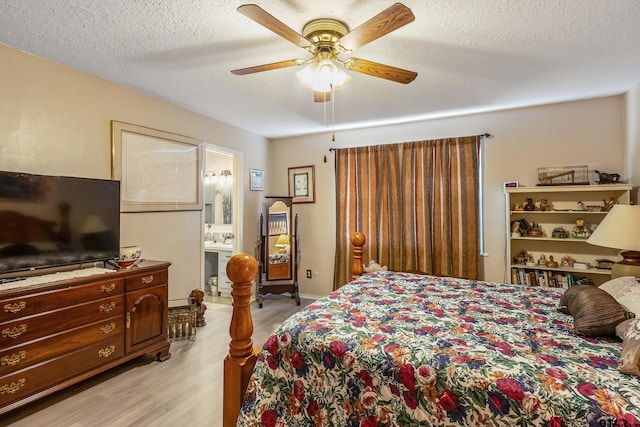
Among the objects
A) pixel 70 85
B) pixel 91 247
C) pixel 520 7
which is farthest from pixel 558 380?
pixel 70 85

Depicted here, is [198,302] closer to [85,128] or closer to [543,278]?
[85,128]

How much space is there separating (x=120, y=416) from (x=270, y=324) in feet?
5.90

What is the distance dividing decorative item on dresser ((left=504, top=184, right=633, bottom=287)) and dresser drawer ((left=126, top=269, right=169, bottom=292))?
3447 millimetres

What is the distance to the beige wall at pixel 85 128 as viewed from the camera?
2232mm

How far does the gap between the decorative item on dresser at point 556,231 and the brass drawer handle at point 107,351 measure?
374cm

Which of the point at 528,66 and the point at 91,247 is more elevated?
the point at 528,66

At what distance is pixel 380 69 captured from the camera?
6.45ft

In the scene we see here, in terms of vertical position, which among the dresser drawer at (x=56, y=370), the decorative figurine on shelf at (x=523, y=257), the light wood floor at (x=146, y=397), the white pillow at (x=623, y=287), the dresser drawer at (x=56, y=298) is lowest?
the light wood floor at (x=146, y=397)

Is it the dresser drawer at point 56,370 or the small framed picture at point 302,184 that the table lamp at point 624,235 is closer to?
the small framed picture at point 302,184

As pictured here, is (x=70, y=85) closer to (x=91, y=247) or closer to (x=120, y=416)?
(x=91, y=247)

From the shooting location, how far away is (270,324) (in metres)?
3.66

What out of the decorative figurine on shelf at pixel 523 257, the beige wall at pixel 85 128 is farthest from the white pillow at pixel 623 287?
the beige wall at pixel 85 128

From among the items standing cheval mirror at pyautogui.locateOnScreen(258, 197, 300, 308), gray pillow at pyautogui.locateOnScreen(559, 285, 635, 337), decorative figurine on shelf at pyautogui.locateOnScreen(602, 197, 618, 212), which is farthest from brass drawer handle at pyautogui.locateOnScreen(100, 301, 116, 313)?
decorative figurine on shelf at pyautogui.locateOnScreen(602, 197, 618, 212)

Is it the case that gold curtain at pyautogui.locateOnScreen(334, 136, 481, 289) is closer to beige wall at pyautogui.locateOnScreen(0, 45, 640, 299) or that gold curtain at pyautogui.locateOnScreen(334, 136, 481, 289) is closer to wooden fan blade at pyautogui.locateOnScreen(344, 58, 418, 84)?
beige wall at pyautogui.locateOnScreen(0, 45, 640, 299)
